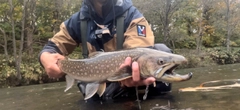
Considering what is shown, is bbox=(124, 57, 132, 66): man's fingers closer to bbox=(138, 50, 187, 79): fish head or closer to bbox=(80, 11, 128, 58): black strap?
bbox=(138, 50, 187, 79): fish head

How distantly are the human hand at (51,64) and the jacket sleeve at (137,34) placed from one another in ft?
2.83

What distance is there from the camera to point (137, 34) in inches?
145

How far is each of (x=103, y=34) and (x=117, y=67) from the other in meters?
1.06

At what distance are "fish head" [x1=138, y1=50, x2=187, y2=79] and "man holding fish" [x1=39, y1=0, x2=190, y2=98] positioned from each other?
90 cm

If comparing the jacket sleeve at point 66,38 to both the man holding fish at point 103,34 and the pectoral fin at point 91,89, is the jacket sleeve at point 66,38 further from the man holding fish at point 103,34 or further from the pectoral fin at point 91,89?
the pectoral fin at point 91,89

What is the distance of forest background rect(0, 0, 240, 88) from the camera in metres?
16.4

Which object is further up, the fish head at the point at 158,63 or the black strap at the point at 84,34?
the black strap at the point at 84,34

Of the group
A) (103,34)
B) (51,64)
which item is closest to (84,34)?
(103,34)

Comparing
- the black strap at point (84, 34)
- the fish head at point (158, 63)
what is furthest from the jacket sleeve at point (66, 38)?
the fish head at point (158, 63)

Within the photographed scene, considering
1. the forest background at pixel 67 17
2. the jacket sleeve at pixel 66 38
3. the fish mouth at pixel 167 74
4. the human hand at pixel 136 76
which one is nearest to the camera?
the fish mouth at pixel 167 74

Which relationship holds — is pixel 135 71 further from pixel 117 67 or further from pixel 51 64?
pixel 51 64

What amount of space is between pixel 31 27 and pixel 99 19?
61.4 ft

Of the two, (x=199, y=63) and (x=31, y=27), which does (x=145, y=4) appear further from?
(x=31, y=27)

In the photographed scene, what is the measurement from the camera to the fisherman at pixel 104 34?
A: 3.66 m
